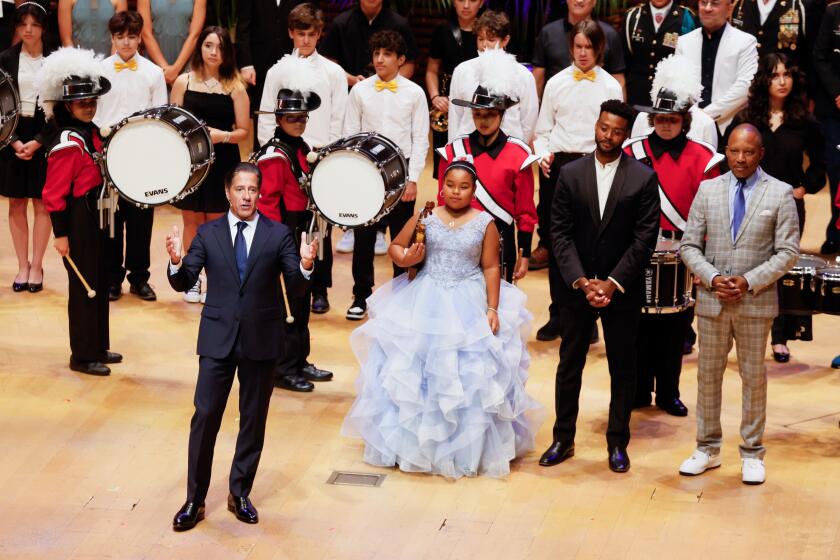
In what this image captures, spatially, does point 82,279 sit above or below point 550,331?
above

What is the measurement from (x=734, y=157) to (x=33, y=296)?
4.92 meters

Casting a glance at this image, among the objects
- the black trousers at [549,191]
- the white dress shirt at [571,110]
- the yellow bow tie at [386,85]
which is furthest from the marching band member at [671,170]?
the yellow bow tie at [386,85]

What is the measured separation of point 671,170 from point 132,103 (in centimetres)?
376

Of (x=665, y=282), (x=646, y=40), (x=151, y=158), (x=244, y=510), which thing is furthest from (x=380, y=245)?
(x=244, y=510)

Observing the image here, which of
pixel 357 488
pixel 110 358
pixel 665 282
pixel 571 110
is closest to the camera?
pixel 357 488

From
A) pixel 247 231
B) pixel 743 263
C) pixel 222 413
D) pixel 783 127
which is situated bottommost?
pixel 222 413

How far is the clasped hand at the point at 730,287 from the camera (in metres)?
6.05

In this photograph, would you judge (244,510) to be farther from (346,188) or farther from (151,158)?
(151,158)

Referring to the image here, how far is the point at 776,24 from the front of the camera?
9.23 meters

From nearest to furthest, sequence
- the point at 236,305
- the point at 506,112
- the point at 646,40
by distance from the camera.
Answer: the point at 236,305 → the point at 506,112 → the point at 646,40

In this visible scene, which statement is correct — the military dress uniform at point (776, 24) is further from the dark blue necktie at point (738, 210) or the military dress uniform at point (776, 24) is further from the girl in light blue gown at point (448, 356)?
the girl in light blue gown at point (448, 356)

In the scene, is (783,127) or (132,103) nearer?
(783,127)

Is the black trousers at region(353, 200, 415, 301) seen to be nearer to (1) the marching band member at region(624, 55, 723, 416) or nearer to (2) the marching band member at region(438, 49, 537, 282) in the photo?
(2) the marching band member at region(438, 49, 537, 282)

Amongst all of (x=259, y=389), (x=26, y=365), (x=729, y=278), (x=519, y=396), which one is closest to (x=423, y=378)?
(x=519, y=396)
